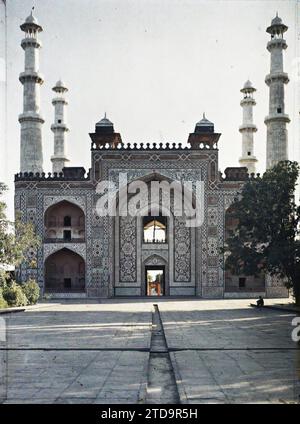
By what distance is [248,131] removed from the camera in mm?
31484

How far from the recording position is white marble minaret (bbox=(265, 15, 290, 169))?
25656mm

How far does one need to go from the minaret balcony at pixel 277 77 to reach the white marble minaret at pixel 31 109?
12006 mm

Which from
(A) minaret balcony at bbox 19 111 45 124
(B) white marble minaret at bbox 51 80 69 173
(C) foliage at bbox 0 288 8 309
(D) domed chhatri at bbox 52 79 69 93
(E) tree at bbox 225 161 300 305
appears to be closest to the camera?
(E) tree at bbox 225 161 300 305

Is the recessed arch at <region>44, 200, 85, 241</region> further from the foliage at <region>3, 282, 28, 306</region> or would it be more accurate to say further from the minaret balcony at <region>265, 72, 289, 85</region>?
the minaret balcony at <region>265, 72, 289, 85</region>

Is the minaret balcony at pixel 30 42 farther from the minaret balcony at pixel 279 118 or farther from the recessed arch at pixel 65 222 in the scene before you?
the minaret balcony at pixel 279 118

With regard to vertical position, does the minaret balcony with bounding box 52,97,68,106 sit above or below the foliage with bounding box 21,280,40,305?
above

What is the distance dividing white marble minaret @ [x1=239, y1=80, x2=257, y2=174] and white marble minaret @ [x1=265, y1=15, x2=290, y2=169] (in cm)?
526

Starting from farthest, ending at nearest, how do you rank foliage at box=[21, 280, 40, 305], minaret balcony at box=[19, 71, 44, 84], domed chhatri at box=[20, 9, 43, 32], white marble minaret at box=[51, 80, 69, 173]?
white marble minaret at box=[51, 80, 69, 173], minaret balcony at box=[19, 71, 44, 84], domed chhatri at box=[20, 9, 43, 32], foliage at box=[21, 280, 40, 305]

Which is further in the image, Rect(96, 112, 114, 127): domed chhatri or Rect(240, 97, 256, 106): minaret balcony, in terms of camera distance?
Rect(240, 97, 256, 106): minaret balcony

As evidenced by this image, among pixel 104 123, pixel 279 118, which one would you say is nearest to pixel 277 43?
pixel 279 118

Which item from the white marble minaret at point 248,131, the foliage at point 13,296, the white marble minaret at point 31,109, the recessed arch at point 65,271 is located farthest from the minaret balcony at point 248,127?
the foliage at point 13,296

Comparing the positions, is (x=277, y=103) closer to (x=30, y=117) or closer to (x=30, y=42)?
(x=30, y=117)

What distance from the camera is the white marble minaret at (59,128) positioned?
31312mm

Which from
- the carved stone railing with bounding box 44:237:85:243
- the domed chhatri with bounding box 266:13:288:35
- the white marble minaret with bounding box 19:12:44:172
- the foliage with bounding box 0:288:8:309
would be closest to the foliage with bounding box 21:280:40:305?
the foliage with bounding box 0:288:8:309
